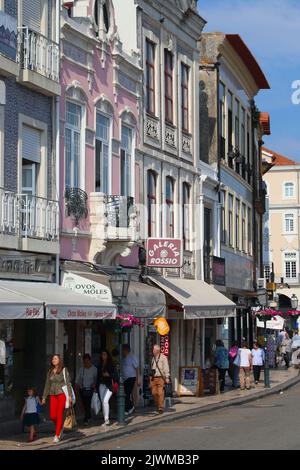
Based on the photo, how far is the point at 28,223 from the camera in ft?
69.1

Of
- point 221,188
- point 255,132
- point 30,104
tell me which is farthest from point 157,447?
point 255,132

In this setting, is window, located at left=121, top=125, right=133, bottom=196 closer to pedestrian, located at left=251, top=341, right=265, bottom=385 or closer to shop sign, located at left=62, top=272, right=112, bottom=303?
shop sign, located at left=62, top=272, right=112, bottom=303

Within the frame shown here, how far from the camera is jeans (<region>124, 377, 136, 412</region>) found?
80.6 feet

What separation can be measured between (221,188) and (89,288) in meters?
16.8

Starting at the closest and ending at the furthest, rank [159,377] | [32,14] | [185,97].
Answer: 1. [32,14]
2. [159,377]
3. [185,97]

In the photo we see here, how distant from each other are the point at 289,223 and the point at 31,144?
66585mm

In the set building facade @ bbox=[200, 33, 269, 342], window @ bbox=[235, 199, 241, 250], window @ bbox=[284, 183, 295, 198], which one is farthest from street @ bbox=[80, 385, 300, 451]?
window @ bbox=[284, 183, 295, 198]

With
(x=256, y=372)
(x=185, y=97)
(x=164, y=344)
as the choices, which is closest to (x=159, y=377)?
(x=164, y=344)

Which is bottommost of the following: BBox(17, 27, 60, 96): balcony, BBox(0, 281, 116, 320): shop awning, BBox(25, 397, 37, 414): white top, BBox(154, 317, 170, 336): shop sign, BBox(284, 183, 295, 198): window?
BBox(25, 397, 37, 414): white top

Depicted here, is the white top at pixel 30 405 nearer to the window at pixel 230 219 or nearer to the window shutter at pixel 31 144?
the window shutter at pixel 31 144

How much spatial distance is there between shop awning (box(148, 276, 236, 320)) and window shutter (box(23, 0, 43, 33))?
853 cm

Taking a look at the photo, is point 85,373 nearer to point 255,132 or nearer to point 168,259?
point 168,259

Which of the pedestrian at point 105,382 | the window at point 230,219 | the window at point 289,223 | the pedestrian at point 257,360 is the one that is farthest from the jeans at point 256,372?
the window at point 289,223

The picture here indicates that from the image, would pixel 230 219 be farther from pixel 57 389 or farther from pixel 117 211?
pixel 57 389
